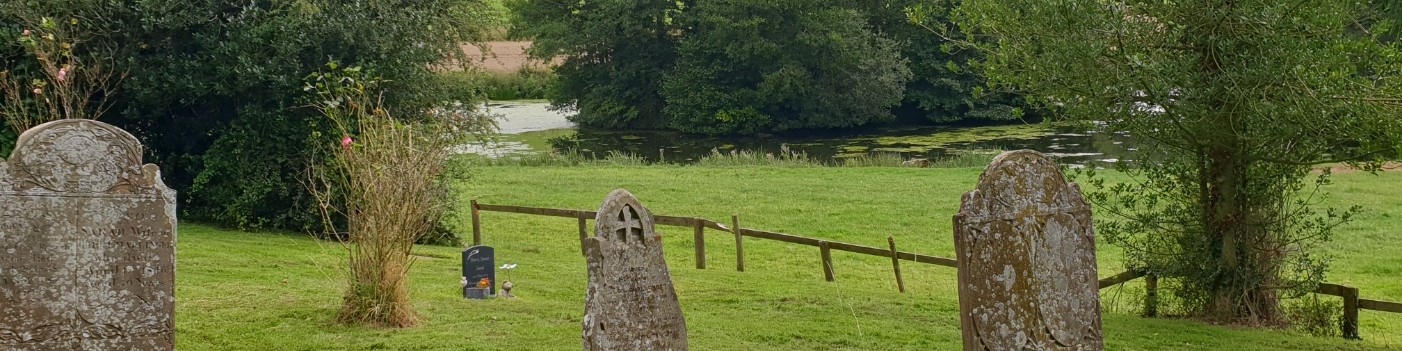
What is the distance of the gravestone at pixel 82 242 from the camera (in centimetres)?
816

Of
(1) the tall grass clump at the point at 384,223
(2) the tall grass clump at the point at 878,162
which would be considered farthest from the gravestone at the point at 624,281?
(2) the tall grass clump at the point at 878,162

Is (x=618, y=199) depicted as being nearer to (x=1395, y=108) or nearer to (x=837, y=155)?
(x=1395, y=108)

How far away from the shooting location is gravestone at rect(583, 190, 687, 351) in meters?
8.00

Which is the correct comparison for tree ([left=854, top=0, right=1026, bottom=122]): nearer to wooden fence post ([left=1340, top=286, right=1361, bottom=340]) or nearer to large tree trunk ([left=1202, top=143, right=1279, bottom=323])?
large tree trunk ([left=1202, top=143, right=1279, bottom=323])

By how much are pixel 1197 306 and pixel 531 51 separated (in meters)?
52.5

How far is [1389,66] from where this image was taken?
1156 centimetres

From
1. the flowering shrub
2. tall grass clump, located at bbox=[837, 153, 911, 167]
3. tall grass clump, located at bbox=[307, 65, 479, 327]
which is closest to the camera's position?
tall grass clump, located at bbox=[307, 65, 479, 327]

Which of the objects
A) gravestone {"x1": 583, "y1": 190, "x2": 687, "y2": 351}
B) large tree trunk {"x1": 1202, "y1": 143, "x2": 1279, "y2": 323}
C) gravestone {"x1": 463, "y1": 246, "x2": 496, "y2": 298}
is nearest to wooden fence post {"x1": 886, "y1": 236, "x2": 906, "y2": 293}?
large tree trunk {"x1": 1202, "y1": 143, "x2": 1279, "y2": 323}

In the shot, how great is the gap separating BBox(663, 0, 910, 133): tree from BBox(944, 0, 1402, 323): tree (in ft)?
135

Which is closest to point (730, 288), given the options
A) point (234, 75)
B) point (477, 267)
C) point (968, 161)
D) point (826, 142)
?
point (477, 267)

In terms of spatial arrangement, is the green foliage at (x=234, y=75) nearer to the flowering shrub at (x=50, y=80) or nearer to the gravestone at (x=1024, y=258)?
the flowering shrub at (x=50, y=80)

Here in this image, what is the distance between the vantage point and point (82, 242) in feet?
27.2

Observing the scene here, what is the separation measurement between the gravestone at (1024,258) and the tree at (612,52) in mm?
52851

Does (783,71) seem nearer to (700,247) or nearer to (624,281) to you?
(700,247)
